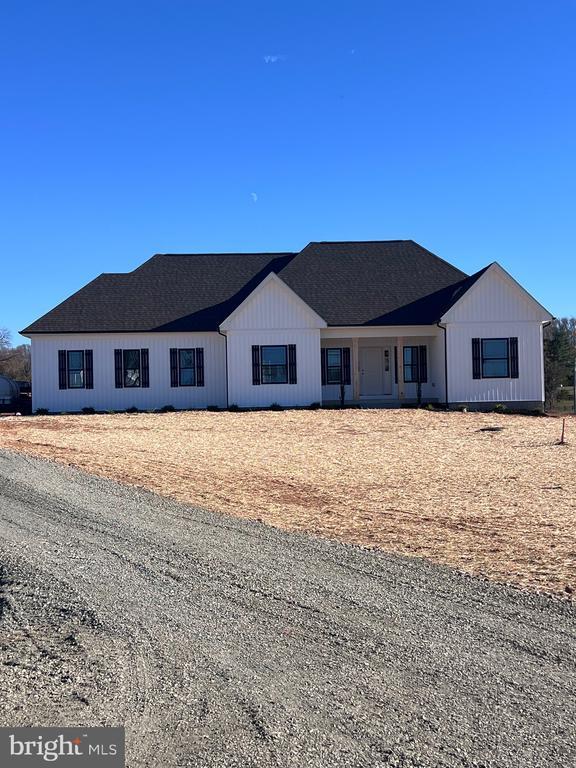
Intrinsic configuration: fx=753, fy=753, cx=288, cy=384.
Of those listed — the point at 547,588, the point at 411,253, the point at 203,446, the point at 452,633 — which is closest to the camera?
the point at 452,633

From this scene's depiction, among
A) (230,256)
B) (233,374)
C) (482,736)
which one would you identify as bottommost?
(482,736)

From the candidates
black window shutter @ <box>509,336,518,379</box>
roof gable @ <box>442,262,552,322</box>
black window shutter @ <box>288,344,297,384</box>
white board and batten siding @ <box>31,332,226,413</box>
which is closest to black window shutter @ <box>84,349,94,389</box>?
white board and batten siding @ <box>31,332,226,413</box>

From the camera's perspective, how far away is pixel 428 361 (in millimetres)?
30344

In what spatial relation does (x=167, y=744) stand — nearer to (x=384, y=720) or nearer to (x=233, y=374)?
(x=384, y=720)

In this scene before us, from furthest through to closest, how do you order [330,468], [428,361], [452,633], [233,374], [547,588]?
[428,361] → [233,374] → [330,468] → [547,588] → [452,633]

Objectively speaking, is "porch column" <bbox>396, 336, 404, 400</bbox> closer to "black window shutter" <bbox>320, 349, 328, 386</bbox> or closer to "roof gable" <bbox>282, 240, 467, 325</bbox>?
"roof gable" <bbox>282, 240, 467, 325</bbox>

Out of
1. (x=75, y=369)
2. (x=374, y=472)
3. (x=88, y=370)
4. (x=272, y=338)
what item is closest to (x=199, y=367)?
(x=272, y=338)

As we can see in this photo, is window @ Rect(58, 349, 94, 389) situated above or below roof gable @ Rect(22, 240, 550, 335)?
below

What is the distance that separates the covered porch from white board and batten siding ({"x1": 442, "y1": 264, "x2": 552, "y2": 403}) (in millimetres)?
745

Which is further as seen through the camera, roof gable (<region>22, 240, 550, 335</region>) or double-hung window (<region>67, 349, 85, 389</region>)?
roof gable (<region>22, 240, 550, 335</region>)

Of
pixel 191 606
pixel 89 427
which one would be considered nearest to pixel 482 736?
pixel 191 606

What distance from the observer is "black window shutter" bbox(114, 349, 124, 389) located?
28750 millimetres

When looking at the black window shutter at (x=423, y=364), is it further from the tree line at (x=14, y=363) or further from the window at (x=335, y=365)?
the tree line at (x=14, y=363)

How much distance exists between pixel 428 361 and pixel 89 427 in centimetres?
1414
